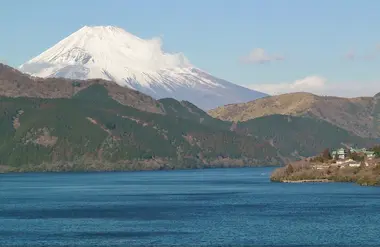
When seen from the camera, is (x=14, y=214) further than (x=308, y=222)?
Yes

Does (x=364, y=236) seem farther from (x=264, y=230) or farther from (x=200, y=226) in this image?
(x=200, y=226)

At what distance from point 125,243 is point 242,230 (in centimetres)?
2348

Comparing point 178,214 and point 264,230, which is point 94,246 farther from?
point 178,214

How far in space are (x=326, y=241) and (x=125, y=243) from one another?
28.2 meters

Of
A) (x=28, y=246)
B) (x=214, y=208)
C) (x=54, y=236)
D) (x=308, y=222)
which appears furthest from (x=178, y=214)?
(x=28, y=246)

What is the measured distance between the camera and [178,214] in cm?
18025

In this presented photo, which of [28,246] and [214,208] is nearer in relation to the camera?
[28,246]

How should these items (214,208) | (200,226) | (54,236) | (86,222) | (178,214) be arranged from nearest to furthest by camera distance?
(54,236) → (200,226) → (86,222) → (178,214) → (214,208)

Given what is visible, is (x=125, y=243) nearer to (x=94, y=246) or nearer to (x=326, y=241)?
(x=94, y=246)

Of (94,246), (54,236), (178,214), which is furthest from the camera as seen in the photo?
(178,214)

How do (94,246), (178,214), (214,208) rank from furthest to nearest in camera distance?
(214,208), (178,214), (94,246)

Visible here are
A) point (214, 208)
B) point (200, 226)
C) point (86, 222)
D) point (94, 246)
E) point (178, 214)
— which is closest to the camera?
point (94, 246)

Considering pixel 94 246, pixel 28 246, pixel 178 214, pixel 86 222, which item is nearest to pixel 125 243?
pixel 94 246

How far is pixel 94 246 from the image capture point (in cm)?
12719
